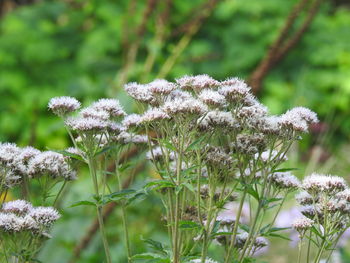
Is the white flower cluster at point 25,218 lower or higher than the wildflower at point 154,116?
lower

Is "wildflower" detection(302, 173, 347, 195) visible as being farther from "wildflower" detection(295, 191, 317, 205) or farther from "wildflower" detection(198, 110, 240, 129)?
"wildflower" detection(198, 110, 240, 129)

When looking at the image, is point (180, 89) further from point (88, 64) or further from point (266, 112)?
point (88, 64)

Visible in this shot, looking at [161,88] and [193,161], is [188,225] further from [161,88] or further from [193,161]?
[161,88]

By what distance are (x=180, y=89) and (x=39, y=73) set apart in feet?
21.1

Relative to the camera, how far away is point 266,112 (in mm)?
1706

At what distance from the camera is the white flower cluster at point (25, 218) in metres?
1.59

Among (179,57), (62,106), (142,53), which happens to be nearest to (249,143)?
(62,106)

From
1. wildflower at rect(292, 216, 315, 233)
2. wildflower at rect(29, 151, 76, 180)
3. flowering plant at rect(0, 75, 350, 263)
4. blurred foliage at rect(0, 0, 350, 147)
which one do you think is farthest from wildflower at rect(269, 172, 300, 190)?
blurred foliage at rect(0, 0, 350, 147)

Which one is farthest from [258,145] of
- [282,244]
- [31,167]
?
[282,244]

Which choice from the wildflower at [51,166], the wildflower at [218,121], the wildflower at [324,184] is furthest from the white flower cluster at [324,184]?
the wildflower at [51,166]

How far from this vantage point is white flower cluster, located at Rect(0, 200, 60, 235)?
5.20 feet

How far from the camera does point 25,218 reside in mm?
1613

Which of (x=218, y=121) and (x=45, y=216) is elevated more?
(x=218, y=121)

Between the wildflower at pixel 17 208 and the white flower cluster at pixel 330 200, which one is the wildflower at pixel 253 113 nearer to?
the white flower cluster at pixel 330 200
